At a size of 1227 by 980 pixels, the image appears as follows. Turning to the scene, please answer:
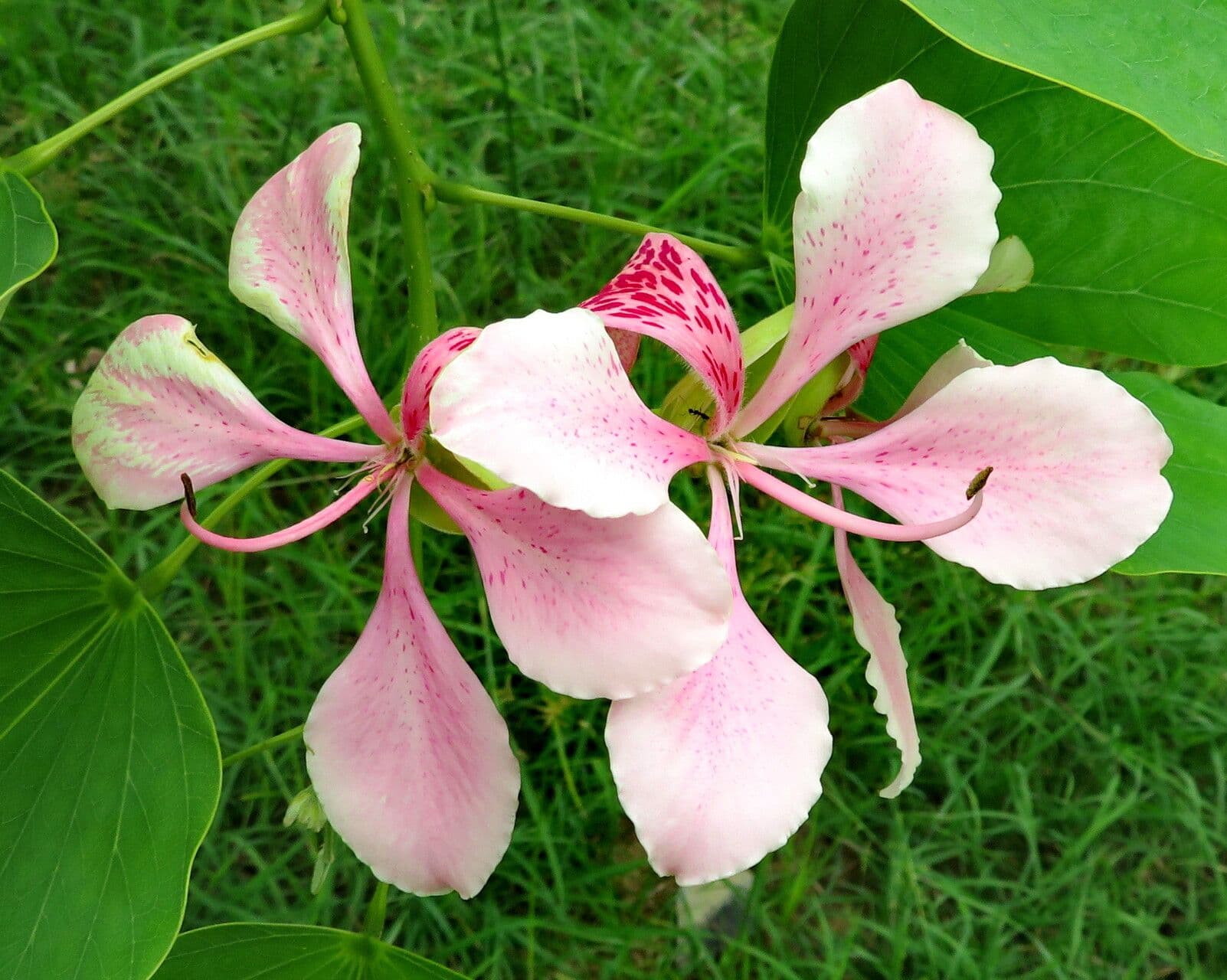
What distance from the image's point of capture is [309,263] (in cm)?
61

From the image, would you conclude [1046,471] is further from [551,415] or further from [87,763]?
[87,763]

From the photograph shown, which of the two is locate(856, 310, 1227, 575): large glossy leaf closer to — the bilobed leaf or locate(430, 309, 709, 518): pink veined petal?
the bilobed leaf

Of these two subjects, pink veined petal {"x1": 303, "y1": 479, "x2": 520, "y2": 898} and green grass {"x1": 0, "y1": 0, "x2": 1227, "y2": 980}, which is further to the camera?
green grass {"x1": 0, "y1": 0, "x2": 1227, "y2": 980}

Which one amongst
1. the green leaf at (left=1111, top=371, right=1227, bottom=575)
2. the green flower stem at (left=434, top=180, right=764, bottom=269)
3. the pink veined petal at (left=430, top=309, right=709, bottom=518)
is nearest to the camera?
the pink veined petal at (left=430, top=309, right=709, bottom=518)

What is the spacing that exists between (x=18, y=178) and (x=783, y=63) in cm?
48

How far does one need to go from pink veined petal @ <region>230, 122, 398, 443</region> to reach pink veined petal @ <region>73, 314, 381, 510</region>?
0.04 m

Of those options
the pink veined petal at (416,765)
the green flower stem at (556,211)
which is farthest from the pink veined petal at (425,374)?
the green flower stem at (556,211)

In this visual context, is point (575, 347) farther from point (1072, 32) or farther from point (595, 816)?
point (595, 816)

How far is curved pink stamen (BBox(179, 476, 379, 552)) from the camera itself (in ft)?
1.75

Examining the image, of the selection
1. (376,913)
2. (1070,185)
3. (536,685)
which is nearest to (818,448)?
(1070,185)

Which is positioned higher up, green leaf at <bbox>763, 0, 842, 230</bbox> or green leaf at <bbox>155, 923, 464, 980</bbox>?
green leaf at <bbox>763, 0, 842, 230</bbox>

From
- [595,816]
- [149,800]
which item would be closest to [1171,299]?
[149,800]

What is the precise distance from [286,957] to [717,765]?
0.46 metres

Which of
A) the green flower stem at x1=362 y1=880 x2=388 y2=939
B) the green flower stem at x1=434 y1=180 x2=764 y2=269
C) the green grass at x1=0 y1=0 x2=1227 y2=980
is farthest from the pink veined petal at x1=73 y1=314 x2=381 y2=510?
the green grass at x1=0 y1=0 x2=1227 y2=980
